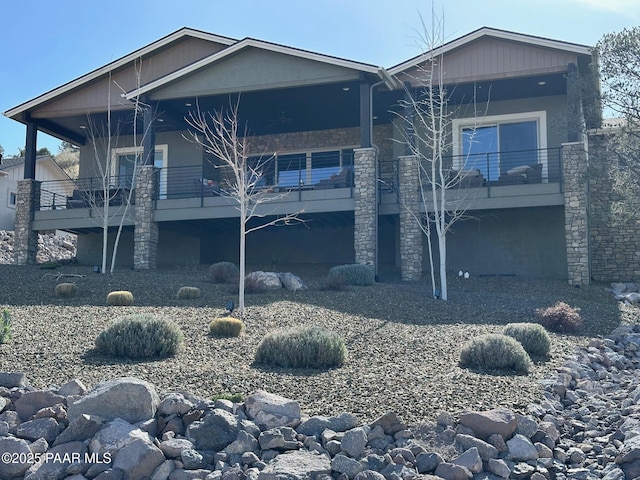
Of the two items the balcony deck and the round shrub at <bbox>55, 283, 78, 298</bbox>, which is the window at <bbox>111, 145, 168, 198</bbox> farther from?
the round shrub at <bbox>55, 283, 78, 298</bbox>

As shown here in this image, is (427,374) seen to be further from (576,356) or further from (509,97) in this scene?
(509,97)

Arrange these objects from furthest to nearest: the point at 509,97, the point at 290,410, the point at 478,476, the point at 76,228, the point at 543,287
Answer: the point at 76,228
the point at 509,97
the point at 543,287
the point at 290,410
the point at 478,476

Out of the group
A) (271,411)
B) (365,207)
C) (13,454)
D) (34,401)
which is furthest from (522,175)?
(13,454)

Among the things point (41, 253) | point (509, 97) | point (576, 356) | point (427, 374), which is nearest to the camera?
point (427, 374)

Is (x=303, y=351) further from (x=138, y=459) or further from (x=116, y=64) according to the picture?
(x=116, y=64)

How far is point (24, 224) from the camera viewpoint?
21.2 meters

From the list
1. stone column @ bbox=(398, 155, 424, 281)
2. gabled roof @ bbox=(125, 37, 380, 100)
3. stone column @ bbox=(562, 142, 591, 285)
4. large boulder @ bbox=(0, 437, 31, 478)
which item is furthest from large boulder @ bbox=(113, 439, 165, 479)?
stone column @ bbox=(562, 142, 591, 285)

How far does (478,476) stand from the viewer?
5969 mm

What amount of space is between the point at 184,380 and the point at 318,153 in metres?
15.0

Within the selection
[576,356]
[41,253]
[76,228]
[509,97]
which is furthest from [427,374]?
[41,253]

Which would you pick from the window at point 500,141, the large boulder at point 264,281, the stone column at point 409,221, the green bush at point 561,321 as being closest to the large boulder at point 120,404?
the green bush at point 561,321

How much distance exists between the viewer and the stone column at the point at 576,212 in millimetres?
16672

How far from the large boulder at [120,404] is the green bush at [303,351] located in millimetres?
2236

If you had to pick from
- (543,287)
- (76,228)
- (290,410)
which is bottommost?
(290,410)
